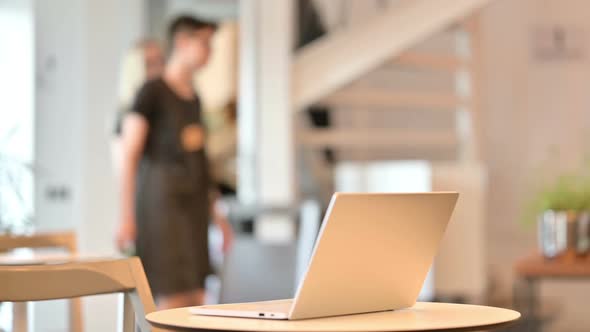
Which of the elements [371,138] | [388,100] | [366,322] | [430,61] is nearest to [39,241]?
[366,322]

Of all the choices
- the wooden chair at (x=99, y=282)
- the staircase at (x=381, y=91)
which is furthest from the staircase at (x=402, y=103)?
the wooden chair at (x=99, y=282)

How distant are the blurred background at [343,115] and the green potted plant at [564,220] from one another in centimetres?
1

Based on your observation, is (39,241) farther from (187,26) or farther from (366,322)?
(187,26)

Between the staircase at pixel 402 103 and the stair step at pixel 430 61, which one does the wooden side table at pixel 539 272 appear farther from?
the stair step at pixel 430 61

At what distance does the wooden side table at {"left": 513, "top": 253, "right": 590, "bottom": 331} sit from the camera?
4219mm

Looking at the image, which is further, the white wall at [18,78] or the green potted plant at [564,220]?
the white wall at [18,78]

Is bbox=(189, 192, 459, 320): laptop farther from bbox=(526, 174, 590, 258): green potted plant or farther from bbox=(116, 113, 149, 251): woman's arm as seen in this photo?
bbox=(116, 113, 149, 251): woman's arm

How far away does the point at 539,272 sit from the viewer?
4234 mm

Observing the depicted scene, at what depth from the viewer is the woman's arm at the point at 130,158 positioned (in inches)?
200

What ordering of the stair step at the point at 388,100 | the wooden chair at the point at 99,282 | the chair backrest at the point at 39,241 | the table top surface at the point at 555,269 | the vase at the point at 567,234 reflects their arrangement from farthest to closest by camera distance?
Answer: the stair step at the point at 388,100 → the vase at the point at 567,234 → the table top surface at the point at 555,269 → the chair backrest at the point at 39,241 → the wooden chair at the point at 99,282

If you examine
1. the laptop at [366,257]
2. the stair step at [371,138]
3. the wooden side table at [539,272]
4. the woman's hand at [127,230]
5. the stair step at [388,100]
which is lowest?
the wooden side table at [539,272]

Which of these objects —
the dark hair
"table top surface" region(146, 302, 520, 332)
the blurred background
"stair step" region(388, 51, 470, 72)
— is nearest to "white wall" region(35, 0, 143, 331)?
the blurred background

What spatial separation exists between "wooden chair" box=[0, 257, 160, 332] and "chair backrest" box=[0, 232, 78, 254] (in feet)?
4.40

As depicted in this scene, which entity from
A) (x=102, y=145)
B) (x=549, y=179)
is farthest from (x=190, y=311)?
(x=549, y=179)
